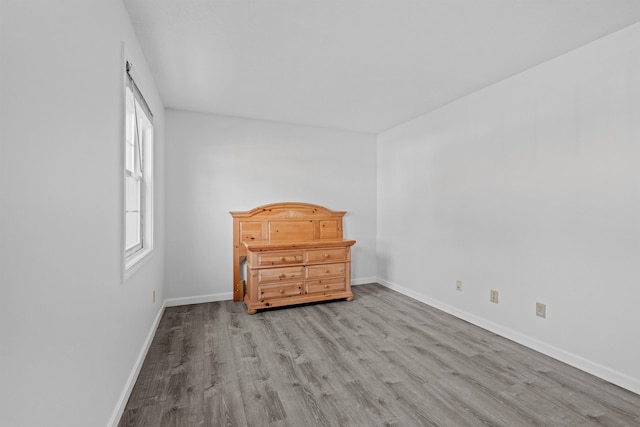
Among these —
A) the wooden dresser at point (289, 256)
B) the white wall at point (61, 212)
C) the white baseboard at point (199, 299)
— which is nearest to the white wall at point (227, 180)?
the white baseboard at point (199, 299)

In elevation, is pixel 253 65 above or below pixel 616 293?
above

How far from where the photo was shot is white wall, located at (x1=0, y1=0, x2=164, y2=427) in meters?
0.84

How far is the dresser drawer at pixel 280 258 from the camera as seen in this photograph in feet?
12.3

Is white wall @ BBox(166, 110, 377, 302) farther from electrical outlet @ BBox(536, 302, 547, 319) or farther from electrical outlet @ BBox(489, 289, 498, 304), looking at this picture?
electrical outlet @ BBox(536, 302, 547, 319)

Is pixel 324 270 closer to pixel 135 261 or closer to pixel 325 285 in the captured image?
pixel 325 285

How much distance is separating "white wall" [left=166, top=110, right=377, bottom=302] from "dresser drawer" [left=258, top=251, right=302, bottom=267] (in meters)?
0.67

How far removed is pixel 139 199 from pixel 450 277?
3.35m

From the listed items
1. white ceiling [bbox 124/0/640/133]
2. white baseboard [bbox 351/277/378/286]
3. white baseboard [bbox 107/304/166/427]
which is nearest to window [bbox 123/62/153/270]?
white ceiling [bbox 124/0/640/133]

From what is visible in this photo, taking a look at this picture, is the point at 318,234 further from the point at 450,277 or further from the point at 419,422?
the point at 419,422

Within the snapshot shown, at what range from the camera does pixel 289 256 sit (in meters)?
3.88

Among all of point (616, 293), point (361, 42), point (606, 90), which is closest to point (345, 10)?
point (361, 42)

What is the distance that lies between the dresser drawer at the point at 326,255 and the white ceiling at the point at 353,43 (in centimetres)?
184

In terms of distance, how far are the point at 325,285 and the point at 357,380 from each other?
6.17 ft

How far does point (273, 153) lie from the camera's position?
4.43 meters
